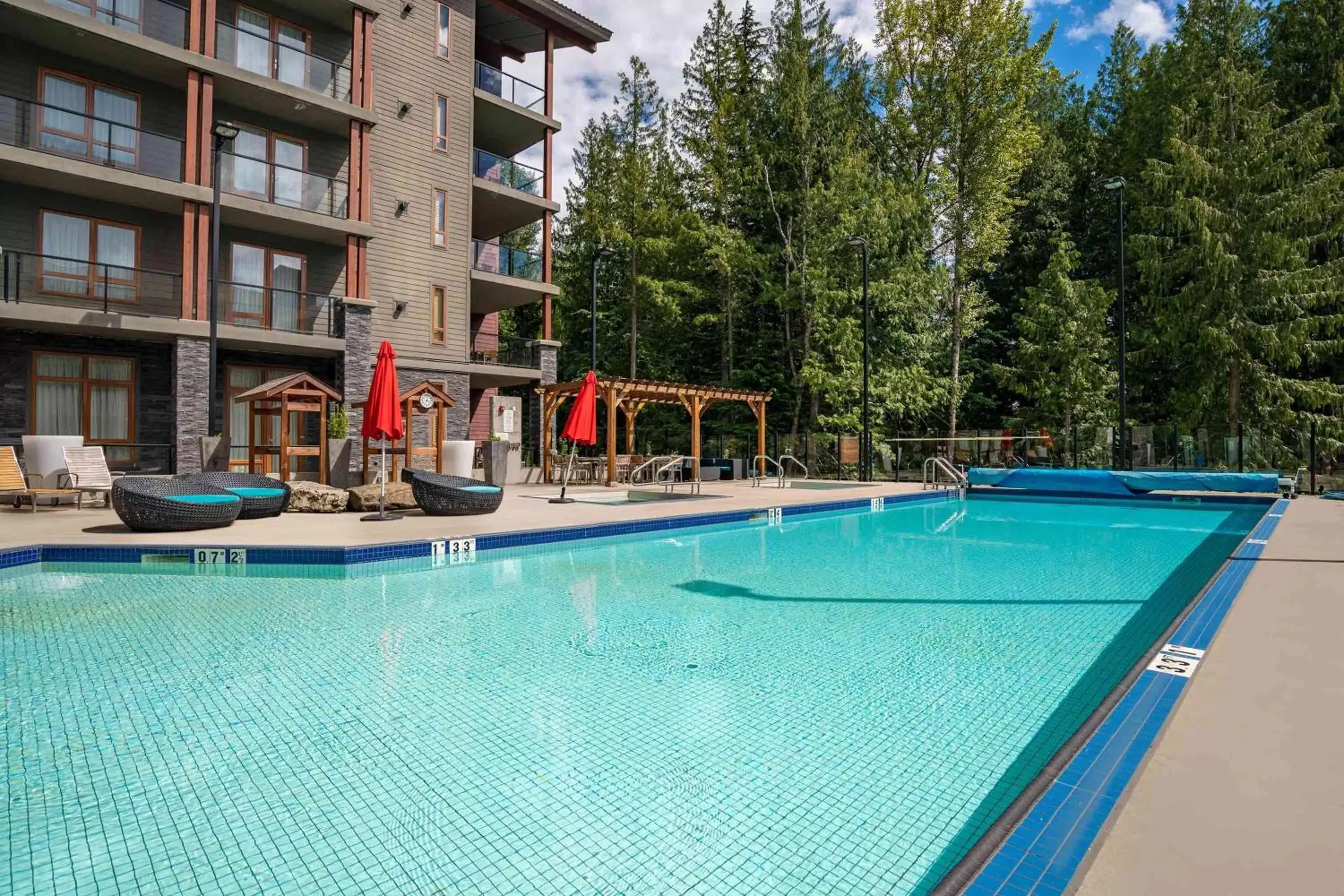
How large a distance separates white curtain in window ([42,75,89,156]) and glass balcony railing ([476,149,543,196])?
8.09 metres

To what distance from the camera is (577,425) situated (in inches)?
472

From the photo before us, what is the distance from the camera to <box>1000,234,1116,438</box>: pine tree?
21469mm

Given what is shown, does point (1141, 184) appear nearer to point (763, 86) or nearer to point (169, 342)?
point (763, 86)

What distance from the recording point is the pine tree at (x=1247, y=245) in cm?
1870

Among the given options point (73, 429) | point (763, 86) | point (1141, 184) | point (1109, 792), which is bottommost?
point (1109, 792)

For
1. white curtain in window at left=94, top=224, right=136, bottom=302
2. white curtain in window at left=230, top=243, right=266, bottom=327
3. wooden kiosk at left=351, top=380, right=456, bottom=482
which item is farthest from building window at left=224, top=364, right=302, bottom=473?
white curtain in window at left=94, top=224, right=136, bottom=302

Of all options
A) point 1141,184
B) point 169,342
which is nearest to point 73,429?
point 169,342

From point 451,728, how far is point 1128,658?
397 cm

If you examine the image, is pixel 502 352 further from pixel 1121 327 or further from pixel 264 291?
pixel 1121 327

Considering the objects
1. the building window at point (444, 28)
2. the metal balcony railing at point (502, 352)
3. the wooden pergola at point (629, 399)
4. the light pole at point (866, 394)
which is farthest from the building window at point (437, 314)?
the light pole at point (866, 394)

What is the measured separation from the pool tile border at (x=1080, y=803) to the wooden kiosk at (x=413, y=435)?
11.7 metres

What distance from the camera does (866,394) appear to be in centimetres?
1881

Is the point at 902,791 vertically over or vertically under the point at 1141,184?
under

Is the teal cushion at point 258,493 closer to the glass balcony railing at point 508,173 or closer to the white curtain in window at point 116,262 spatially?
the white curtain in window at point 116,262
